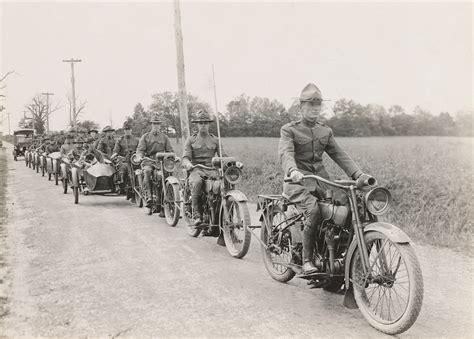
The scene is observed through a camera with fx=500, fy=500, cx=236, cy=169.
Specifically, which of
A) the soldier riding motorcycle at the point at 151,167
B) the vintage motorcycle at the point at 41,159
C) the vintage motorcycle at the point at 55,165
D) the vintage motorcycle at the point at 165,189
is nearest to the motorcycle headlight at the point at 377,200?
the vintage motorcycle at the point at 165,189

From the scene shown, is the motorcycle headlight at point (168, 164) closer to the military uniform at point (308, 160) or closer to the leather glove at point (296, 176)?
the military uniform at point (308, 160)

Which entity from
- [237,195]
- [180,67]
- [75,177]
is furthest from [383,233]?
[180,67]

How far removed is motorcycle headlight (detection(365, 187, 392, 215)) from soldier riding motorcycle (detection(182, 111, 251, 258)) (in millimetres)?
2388

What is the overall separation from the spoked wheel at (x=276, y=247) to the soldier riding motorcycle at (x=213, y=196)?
0.68m

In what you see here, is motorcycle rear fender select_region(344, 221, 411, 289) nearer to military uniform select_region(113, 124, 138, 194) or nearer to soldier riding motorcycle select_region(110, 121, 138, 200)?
soldier riding motorcycle select_region(110, 121, 138, 200)

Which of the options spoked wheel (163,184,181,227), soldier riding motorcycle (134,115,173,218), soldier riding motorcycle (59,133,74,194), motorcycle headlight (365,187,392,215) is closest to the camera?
motorcycle headlight (365,187,392,215)

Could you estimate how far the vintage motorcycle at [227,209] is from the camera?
6207mm

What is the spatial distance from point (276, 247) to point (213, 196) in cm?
209

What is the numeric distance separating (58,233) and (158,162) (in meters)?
2.77

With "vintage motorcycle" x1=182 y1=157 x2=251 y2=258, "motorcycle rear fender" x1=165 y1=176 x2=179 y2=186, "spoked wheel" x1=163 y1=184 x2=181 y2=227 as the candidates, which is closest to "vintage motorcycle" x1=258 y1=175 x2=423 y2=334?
"vintage motorcycle" x1=182 y1=157 x2=251 y2=258

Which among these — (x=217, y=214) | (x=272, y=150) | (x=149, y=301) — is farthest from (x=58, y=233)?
(x=272, y=150)

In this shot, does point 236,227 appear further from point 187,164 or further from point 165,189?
point 165,189

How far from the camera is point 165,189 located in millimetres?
9219

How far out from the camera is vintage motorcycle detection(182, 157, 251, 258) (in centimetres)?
621
